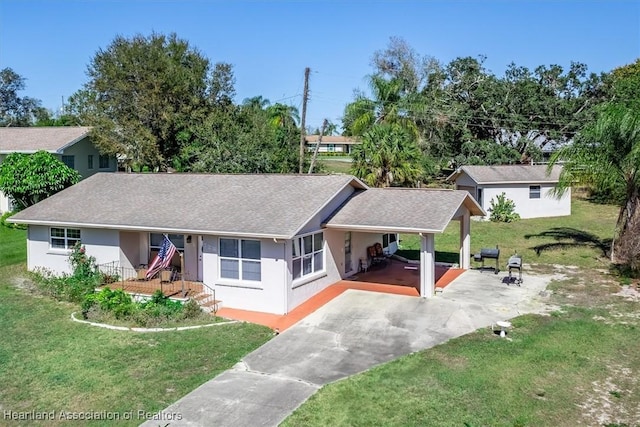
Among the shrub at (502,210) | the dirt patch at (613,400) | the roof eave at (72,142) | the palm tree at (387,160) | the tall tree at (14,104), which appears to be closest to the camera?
the dirt patch at (613,400)

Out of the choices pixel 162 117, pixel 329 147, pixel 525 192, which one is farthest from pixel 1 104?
pixel 525 192

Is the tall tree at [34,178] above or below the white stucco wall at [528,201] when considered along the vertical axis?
above

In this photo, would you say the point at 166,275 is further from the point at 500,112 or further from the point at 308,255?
the point at 500,112

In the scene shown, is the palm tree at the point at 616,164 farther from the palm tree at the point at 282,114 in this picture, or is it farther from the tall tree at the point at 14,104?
the tall tree at the point at 14,104

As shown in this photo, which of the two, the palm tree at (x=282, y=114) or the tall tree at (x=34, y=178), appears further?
the palm tree at (x=282, y=114)

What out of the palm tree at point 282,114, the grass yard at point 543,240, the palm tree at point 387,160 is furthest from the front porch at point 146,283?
the palm tree at point 282,114

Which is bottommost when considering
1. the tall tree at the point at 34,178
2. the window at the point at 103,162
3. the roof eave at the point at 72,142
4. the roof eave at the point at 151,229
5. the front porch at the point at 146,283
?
the front porch at the point at 146,283

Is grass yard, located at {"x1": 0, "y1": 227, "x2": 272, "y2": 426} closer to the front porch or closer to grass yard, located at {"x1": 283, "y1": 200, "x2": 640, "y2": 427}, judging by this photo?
the front porch
